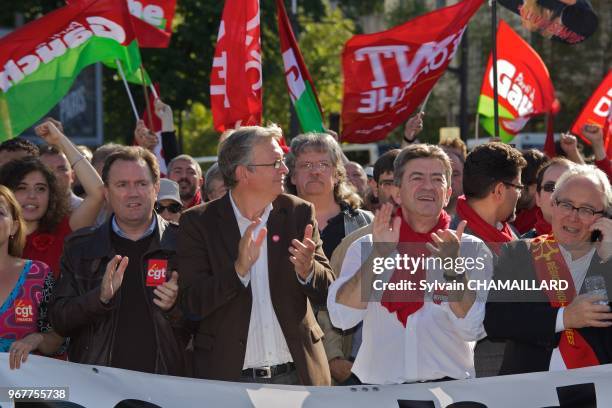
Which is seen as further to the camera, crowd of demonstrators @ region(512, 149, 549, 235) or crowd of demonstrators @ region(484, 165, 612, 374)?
crowd of demonstrators @ region(512, 149, 549, 235)

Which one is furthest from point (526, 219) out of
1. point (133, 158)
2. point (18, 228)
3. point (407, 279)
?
point (18, 228)

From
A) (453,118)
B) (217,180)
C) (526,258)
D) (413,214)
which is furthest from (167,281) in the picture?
(453,118)

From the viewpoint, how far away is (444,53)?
9.29m

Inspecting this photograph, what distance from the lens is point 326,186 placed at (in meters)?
6.56

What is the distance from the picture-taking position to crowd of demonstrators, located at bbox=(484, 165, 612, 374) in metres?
4.62

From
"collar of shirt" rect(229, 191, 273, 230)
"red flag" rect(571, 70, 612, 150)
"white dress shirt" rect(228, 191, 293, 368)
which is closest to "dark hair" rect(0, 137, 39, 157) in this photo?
"collar of shirt" rect(229, 191, 273, 230)

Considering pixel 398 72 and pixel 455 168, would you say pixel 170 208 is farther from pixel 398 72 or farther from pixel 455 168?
pixel 398 72

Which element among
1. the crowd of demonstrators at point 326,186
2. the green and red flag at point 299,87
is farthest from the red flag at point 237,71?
the crowd of demonstrators at point 326,186

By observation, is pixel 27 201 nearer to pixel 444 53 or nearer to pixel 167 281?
pixel 167 281

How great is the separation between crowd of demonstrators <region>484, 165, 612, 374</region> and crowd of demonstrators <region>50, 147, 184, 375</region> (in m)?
1.49

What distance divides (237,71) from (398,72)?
151 centimetres

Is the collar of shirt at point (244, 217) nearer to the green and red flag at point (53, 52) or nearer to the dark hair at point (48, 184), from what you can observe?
the dark hair at point (48, 184)

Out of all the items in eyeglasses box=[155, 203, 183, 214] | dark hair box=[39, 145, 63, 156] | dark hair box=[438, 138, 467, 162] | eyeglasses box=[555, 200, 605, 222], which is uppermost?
dark hair box=[438, 138, 467, 162]

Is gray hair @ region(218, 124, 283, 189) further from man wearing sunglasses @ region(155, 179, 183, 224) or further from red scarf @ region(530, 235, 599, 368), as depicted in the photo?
man wearing sunglasses @ region(155, 179, 183, 224)
